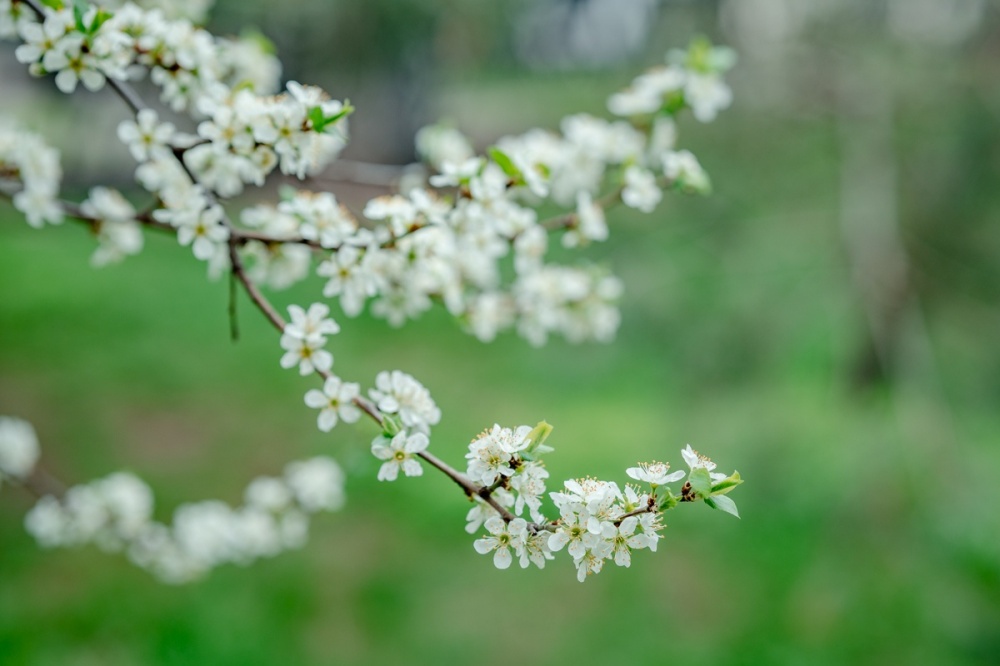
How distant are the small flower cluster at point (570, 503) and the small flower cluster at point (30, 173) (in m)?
1.09

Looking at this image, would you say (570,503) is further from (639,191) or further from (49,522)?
(49,522)

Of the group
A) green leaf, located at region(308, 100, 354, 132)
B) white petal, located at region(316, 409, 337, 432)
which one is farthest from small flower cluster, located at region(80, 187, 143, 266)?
white petal, located at region(316, 409, 337, 432)

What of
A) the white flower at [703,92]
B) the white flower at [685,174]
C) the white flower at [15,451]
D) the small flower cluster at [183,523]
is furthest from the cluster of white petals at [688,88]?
the white flower at [15,451]

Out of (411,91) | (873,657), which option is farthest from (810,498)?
(411,91)

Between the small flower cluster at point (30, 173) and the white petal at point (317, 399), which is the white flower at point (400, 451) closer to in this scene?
the white petal at point (317, 399)

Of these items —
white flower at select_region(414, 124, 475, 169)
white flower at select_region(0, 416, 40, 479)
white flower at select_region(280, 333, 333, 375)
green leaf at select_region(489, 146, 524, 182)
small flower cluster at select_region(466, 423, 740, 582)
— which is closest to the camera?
small flower cluster at select_region(466, 423, 740, 582)

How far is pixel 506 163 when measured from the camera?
147 cm

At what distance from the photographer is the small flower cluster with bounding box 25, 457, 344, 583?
2479 mm

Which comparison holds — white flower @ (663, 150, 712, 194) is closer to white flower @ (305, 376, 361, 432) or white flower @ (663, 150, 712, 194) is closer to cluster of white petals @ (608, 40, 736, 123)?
cluster of white petals @ (608, 40, 736, 123)

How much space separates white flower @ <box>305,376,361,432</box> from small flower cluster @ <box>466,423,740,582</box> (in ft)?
0.76

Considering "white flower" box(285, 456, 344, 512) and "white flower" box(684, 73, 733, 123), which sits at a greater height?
"white flower" box(684, 73, 733, 123)

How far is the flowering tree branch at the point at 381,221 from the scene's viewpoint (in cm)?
106

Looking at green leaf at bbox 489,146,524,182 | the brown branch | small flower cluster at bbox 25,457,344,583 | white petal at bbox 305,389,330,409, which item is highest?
green leaf at bbox 489,146,524,182

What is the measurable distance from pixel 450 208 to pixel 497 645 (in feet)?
8.14
